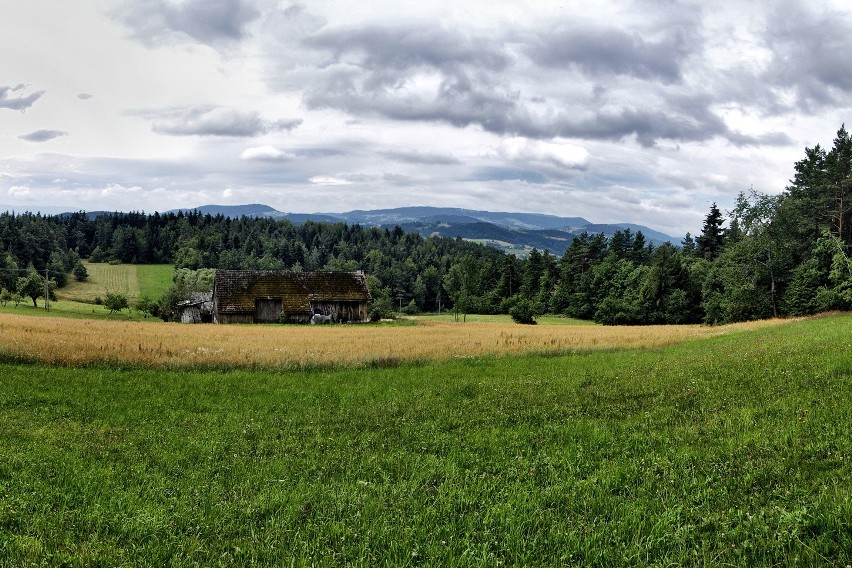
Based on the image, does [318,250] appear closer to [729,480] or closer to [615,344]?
[615,344]

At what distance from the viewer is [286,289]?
6894 cm

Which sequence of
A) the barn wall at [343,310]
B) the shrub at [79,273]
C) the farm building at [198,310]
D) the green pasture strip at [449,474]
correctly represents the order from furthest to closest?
the shrub at [79,273], the farm building at [198,310], the barn wall at [343,310], the green pasture strip at [449,474]

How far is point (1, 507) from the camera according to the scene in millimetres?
7074

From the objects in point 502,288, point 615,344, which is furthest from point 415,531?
point 502,288

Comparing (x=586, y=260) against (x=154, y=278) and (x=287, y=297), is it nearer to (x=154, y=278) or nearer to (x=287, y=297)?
(x=287, y=297)

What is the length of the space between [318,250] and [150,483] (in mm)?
181600

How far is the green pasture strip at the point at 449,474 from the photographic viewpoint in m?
6.02

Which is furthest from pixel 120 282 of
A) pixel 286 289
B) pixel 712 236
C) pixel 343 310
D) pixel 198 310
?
pixel 712 236

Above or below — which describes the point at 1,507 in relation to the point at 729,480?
below

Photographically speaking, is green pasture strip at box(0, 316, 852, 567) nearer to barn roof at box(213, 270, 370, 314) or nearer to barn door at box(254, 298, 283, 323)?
barn roof at box(213, 270, 370, 314)

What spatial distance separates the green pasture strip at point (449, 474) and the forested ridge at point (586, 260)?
50.3m

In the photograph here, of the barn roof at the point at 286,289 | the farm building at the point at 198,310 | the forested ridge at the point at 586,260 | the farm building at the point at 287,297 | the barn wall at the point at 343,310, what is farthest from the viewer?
the farm building at the point at 198,310

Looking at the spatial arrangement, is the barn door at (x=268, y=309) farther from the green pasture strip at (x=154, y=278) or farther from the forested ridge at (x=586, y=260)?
the green pasture strip at (x=154, y=278)

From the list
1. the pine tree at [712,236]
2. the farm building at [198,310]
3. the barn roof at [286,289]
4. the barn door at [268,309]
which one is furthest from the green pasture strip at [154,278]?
the pine tree at [712,236]
